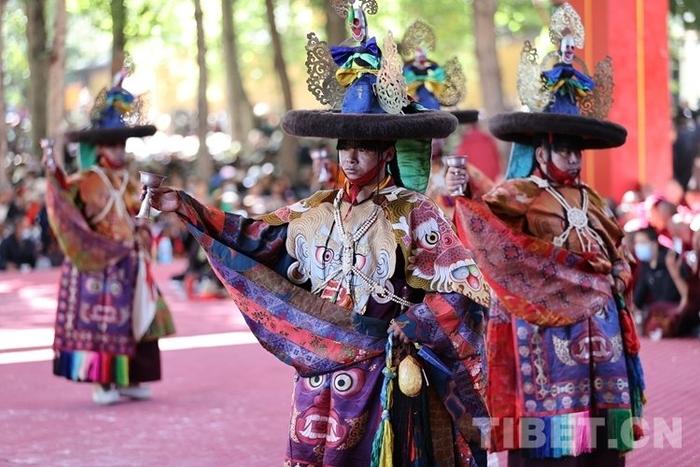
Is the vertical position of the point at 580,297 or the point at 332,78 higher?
the point at 332,78

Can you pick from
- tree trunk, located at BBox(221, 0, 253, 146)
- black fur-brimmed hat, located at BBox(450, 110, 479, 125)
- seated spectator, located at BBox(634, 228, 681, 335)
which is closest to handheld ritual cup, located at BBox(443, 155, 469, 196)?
black fur-brimmed hat, located at BBox(450, 110, 479, 125)

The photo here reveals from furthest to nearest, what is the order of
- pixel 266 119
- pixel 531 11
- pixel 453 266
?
pixel 266 119
pixel 531 11
pixel 453 266

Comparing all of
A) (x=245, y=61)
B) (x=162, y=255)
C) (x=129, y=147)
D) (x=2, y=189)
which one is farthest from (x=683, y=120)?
(x=245, y=61)

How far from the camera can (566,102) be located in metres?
7.50

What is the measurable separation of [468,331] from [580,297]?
1.65 meters

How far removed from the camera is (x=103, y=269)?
10.4 m

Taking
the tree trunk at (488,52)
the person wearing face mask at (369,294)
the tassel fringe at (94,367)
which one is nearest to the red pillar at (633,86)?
the tree trunk at (488,52)

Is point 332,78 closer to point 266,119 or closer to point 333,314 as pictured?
point 333,314

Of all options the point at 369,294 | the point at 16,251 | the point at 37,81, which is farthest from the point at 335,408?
the point at 37,81

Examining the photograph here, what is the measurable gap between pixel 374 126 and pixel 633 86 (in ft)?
42.4

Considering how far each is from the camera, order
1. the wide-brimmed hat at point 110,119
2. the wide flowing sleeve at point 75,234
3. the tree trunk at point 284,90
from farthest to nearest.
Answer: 1. the tree trunk at point 284,90
2. the wide flowing sleeve at point 75,234
3. the wide-brimmed hat at point 110,119

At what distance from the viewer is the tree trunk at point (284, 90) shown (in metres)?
25.9

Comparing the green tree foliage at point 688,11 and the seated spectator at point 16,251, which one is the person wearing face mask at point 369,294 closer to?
the green tree foliage at point 688,11

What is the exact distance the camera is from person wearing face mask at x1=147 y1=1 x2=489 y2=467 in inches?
220
